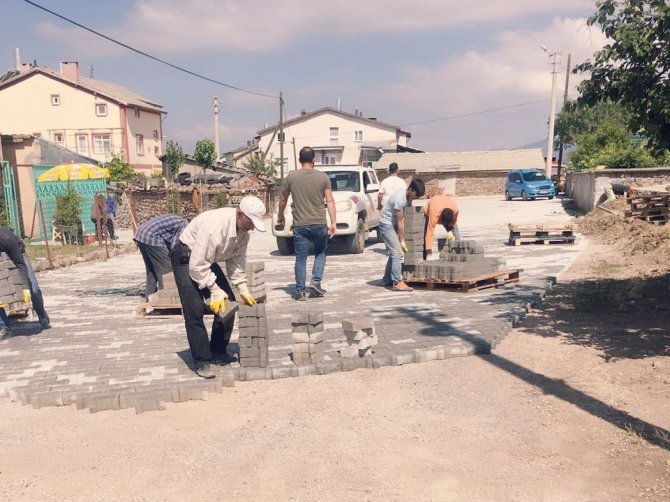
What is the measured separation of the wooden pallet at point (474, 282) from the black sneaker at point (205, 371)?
4242 mm

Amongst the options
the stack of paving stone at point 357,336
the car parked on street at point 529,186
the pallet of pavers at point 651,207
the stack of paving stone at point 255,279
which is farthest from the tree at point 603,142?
the stack of paving stone at point 357,336

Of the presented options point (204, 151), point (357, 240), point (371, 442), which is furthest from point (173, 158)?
point (371, 442)

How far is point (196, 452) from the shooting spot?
4.00m

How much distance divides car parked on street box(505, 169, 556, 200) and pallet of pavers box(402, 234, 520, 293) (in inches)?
1026

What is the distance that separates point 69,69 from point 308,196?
43.5 m

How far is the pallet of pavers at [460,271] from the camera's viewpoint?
8.49m

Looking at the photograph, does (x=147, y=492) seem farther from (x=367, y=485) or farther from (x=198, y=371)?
(x=198, y=371)

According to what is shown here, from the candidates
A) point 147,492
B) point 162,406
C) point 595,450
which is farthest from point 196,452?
point 595,450

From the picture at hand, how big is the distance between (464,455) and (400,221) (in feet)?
16.3

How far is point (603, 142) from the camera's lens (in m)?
34.1

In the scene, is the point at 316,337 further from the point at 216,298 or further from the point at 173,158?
the point at 173,158

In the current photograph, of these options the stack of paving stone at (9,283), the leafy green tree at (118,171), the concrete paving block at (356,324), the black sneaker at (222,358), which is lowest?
the black sneaker at (222,358)

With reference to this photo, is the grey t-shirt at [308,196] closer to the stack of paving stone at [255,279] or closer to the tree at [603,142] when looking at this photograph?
the stack of paving stone at [255,279]

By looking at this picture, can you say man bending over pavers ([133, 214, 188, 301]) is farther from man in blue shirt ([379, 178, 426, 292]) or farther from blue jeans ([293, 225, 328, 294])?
man in blue shirt ([379, 178, 426, 292])
